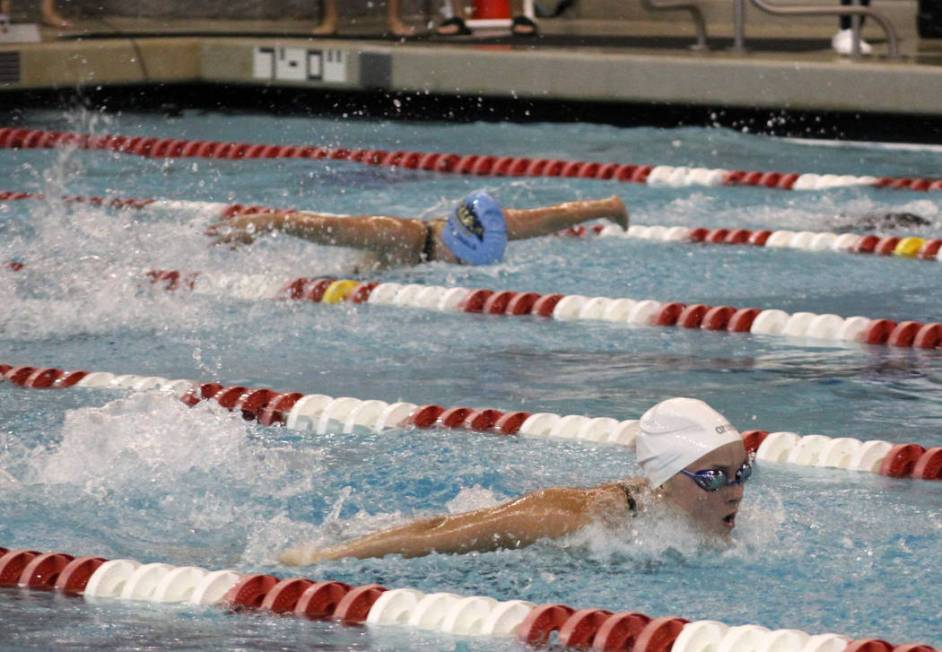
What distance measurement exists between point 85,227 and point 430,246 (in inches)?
Answer: 56.6

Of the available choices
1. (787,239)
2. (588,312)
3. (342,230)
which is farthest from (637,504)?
(787,239)

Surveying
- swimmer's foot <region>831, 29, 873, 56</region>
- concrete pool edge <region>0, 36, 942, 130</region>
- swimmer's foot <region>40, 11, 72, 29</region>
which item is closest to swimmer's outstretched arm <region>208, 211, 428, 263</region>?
concrete pool edge <region>0, 36, 942, 130</region>

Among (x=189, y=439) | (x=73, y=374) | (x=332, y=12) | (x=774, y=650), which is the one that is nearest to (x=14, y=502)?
(x=189, y=439)

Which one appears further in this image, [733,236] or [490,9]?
[490,9]

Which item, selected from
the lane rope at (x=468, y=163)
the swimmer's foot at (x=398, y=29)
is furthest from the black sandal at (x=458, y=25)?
the lane rope at (x=468, y=163)

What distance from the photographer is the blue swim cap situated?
21.5 ft

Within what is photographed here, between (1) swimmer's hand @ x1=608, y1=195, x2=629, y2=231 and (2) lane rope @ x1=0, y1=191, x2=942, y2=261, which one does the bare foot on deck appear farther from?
(1) swimmer's hand @ x1=608, y1=195, x2=629, y2=231

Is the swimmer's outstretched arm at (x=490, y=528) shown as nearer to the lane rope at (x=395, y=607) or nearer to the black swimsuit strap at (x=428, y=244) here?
the lane rope at (x=395, y=607)

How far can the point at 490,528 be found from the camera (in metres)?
3.54

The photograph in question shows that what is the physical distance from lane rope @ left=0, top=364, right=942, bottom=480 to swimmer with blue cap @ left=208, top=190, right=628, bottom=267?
1.31 m

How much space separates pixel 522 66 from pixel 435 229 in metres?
3.71

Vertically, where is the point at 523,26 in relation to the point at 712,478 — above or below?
below

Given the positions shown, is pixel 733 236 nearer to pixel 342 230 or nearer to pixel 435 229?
pixel 435 229

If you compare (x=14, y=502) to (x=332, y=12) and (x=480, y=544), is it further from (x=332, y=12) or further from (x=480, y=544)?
(x=332, y=12)
